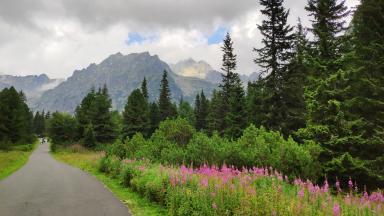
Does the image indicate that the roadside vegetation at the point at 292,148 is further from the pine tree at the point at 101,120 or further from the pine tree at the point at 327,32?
the pine tree at the point at 101,120

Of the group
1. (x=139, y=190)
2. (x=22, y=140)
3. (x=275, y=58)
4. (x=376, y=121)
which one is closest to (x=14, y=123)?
(x=22, y=140)

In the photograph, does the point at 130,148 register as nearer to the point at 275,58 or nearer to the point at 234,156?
the point at 234,156

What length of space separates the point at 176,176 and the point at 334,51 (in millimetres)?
16589

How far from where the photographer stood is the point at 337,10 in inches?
1051

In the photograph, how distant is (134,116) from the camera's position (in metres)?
67.7

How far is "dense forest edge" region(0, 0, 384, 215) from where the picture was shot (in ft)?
27.9

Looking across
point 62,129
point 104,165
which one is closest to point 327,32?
point 104,165

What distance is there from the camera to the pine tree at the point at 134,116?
221 ft

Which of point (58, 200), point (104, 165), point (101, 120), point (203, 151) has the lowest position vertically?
point (58, 200)

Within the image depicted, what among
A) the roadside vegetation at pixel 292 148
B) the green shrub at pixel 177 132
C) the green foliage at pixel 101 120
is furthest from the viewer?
the green foliage at pixel 101 120

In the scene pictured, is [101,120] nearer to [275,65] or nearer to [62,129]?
[62,129]

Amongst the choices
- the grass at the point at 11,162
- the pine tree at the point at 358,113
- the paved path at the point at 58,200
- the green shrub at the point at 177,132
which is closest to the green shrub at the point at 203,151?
the paved path at the point at 58,200

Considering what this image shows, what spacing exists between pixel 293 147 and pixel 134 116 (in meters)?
55.9

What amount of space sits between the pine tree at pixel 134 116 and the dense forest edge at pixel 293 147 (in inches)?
1462
